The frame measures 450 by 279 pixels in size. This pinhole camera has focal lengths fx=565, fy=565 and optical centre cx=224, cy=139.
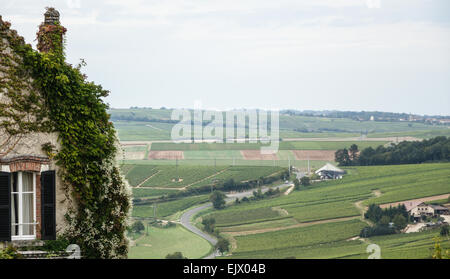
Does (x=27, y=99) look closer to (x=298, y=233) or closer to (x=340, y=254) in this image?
(x=340, y=254)

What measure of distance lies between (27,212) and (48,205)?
0.99 ft

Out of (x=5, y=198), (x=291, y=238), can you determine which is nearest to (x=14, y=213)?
(x=5, y=198)

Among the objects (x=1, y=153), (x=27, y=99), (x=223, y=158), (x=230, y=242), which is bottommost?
(x=230, y=242)

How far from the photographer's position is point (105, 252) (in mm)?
8570

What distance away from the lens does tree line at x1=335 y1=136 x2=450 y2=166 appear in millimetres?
105000

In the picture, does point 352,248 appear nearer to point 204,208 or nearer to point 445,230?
point 445,230

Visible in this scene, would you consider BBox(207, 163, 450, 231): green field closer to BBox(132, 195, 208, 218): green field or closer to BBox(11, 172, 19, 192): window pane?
BBox(132, 195, 208, 218): green field

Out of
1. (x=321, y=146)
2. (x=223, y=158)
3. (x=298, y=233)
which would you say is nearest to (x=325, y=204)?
(x=298, y=233)

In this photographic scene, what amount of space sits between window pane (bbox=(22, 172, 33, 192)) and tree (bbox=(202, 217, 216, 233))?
69.2 metres

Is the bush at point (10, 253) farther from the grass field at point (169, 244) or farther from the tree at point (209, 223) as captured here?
the tree at point (209, 223)

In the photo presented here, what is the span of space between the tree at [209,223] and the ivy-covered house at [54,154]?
224 ft
